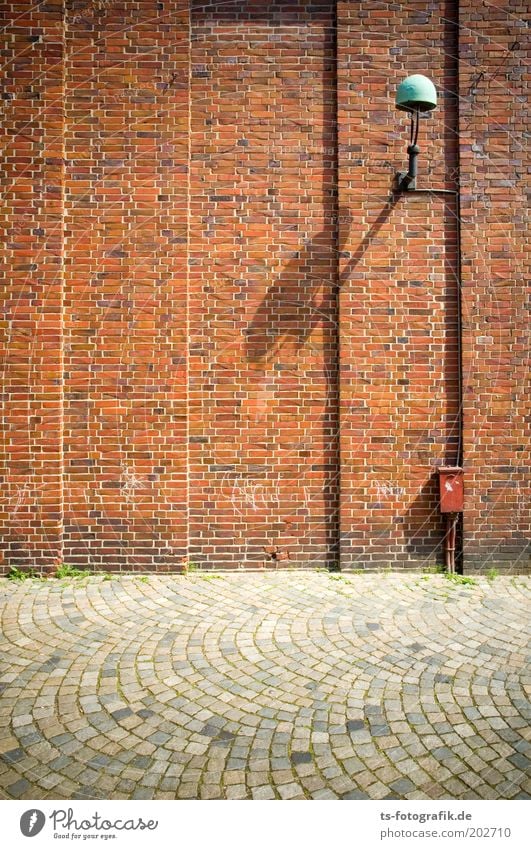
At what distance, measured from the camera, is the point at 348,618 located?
412 centimetres

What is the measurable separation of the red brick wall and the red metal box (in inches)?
6.4

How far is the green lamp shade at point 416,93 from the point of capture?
4.35 m

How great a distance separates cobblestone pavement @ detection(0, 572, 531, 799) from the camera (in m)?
2.49

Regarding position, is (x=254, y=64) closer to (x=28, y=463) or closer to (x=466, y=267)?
(x=466, y=267)

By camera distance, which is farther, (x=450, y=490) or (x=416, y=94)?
(x=450, y=490)

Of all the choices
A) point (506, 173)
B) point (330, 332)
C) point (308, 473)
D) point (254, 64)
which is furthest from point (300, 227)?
point (308, 473)

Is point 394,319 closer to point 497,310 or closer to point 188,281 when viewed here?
point 497,310

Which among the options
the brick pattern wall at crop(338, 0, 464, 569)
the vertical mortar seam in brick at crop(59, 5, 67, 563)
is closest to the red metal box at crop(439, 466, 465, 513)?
the brick pattern wall at crop(338, 0, 464, 569)

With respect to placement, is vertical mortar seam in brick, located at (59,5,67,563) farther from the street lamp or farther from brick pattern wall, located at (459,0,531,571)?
brick pattern wall, located at (459,0,531,571)
